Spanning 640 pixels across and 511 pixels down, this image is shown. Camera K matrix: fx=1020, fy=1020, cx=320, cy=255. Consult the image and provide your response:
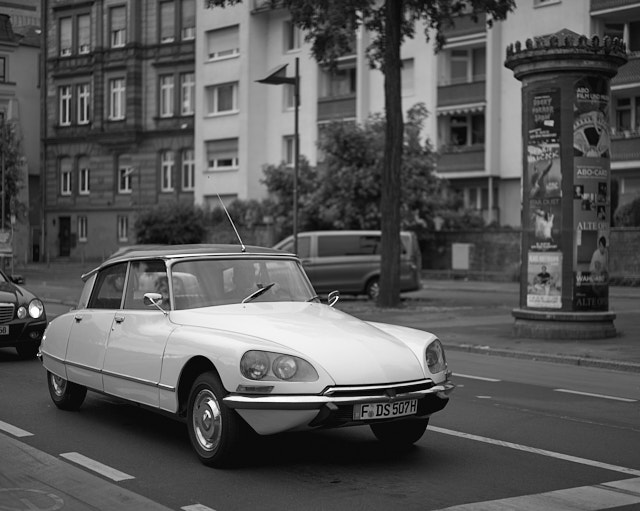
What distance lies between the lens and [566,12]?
4147 cm

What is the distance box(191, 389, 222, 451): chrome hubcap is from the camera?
685 centimetres

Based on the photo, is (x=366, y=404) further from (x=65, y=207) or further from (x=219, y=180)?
(x=65, y=207)

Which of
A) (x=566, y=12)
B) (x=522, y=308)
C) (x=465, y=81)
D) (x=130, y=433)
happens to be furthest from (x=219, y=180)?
(x=130, y=433)

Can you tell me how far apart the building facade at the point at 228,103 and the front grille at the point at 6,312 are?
30043 mm

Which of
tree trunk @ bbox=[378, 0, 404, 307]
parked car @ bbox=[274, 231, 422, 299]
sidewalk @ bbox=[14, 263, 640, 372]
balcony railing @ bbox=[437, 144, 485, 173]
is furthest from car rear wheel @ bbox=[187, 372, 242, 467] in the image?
balcony railing @ bbox=[437, 144, 485, 173]

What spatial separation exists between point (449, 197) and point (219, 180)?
15.8 metres

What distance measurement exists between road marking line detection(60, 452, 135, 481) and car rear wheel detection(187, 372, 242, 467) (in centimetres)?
56

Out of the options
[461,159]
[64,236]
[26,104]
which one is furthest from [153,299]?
[26,104]

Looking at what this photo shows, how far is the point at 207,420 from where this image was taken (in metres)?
6.96

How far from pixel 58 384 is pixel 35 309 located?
4.41m

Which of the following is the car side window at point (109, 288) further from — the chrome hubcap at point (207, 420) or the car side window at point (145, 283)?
the chrome hubcap at point (207, 420)

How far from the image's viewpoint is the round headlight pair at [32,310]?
1340cm

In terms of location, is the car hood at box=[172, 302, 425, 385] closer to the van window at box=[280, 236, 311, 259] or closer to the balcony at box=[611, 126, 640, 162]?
the van window at box=[280, 236, 311, 259]

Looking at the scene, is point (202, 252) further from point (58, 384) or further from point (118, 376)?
point (58, 384)
